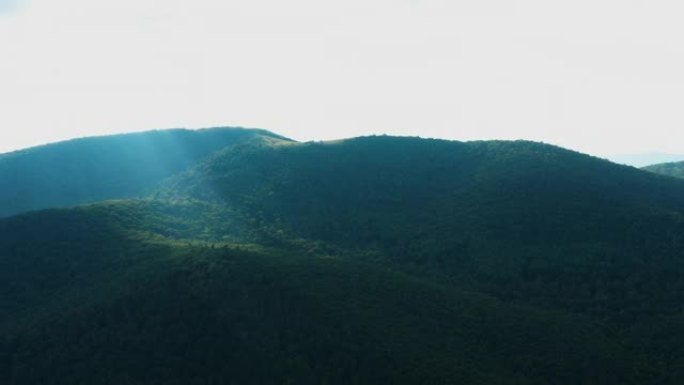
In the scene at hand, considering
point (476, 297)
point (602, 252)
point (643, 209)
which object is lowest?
point (476, 297)

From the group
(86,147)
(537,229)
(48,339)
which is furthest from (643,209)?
(86,147)

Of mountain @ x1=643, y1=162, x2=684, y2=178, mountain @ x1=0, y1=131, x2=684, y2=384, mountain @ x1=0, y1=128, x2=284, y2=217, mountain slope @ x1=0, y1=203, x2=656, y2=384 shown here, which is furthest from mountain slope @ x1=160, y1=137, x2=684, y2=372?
mountain @ x1=643, y1=162, x2=684, y2=178

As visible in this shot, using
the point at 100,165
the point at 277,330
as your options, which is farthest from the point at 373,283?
the point at 100,165

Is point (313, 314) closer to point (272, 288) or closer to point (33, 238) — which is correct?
point (272, 288)

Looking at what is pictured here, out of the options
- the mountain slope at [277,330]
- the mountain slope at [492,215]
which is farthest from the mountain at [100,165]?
the mountain slope at [277,330]

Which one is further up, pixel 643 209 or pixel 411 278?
pixel 643 209

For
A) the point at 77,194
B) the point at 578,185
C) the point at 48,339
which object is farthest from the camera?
the point at 77,194
